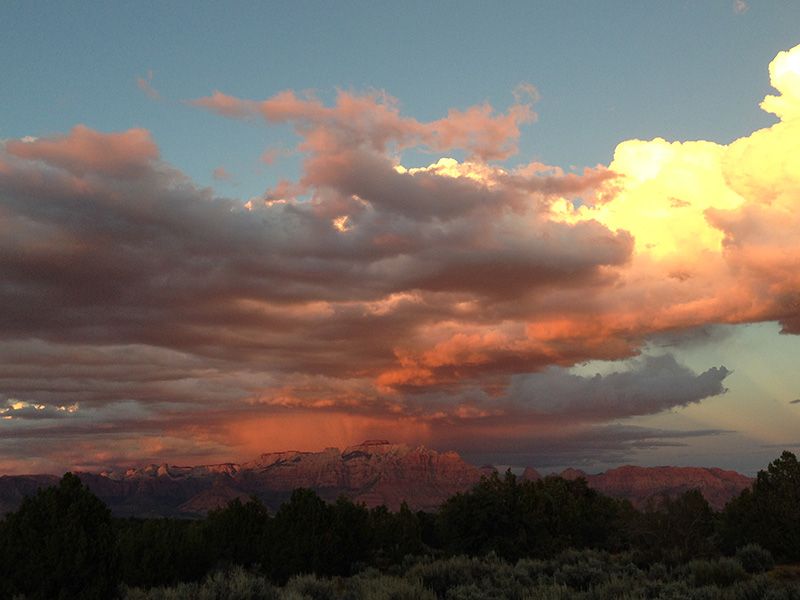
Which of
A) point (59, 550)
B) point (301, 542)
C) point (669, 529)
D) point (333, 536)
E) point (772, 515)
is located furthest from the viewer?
point (772, 515)

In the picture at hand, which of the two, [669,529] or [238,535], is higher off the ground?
[238,535]

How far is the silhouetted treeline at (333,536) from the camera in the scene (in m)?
25.7

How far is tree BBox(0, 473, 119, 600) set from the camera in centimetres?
2517

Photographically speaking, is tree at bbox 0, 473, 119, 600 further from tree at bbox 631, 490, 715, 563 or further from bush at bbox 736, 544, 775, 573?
tree at bbox 631, 490, 715, 563

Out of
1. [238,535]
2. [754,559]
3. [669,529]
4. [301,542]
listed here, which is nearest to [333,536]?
[301,542]

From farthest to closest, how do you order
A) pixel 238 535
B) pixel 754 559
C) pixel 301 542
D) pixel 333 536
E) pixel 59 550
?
1. pixel 238 535
2. pixel 333 536
3. pixel 301 542
4. pixel 754 559
5. pixel 59 550

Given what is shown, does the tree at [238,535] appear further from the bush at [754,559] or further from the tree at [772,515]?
the tree at [772,515]

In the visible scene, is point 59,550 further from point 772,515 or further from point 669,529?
point 772,515

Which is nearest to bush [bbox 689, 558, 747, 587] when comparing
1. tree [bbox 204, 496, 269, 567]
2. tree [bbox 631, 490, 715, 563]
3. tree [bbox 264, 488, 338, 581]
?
tree [bbox 631, 490, 715, 563]

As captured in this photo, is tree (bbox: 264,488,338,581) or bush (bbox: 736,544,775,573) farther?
tree (bbox: 264,488,338,581)

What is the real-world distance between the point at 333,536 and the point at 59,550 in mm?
21270

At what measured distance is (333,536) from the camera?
4456 centimetres

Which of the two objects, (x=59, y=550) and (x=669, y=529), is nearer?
(x=59, y=550)

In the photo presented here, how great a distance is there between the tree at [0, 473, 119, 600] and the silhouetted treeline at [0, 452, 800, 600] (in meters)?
0.03
